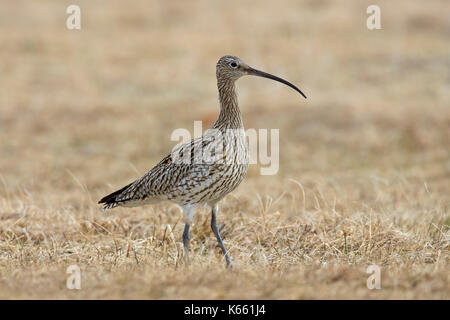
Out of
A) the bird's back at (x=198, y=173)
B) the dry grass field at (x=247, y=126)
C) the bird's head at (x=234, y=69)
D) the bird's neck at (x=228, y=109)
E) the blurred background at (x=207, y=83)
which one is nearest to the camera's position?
the dry grass field at (x=247, y=126)

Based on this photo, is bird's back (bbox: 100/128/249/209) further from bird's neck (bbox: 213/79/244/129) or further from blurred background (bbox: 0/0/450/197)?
blurred background (bbox: 0/0/450/197)

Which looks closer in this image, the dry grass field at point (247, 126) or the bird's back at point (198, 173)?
the dry grass field at point (247, 126)

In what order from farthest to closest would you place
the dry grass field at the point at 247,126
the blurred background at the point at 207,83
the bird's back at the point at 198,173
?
1. the blurred background at the point at 207,83
2. the bird's back at the point at 198,173
3. the dry grass field at the point at 247,126

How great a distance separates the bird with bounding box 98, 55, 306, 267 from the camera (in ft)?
19.7

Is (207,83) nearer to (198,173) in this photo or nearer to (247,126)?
(247,126)

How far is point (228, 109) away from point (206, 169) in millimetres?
747

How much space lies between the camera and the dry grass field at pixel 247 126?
17.9 ft

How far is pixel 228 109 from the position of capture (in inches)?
255

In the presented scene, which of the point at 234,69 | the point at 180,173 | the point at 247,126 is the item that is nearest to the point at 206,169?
the point at 180,173

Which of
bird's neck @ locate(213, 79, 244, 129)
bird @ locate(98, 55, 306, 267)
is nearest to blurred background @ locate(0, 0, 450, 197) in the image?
bird @ locate(98, 55, 306, 267)

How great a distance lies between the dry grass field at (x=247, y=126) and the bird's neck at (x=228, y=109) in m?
1.15

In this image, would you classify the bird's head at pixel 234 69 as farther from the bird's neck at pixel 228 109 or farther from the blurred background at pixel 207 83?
the blurred background at pixel 207 83

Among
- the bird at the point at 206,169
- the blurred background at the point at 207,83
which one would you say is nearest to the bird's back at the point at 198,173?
the bird at the point at 206,169
